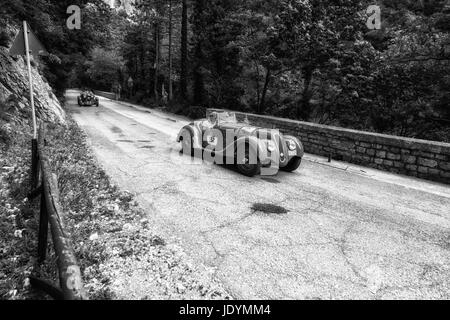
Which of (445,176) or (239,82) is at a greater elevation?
(239,82)

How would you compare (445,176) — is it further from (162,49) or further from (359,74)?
(162,49)

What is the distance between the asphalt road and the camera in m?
3.25

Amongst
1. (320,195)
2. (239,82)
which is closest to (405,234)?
(320,195)

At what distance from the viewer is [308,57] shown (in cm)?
1468

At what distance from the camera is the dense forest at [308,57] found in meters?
10.8

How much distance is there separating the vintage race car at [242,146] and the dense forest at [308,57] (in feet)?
22.0

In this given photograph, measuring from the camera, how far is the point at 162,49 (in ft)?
112

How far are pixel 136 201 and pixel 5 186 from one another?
7.29ft

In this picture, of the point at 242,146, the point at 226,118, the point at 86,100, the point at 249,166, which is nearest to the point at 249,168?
the point at 249,166

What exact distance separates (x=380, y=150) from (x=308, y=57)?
7624mm

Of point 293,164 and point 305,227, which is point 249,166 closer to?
point 293,164

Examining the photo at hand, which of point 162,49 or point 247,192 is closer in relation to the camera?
point 247,192

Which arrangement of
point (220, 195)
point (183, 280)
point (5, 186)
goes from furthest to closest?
point (220, 195) < point (5, 186) < point (183, 280)

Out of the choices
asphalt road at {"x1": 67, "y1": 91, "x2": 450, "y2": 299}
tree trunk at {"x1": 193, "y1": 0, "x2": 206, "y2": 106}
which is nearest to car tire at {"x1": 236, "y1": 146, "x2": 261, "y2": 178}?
asphalt road at {"x1": 67, "y1": 91, "x2": 450, "y2": 299}
